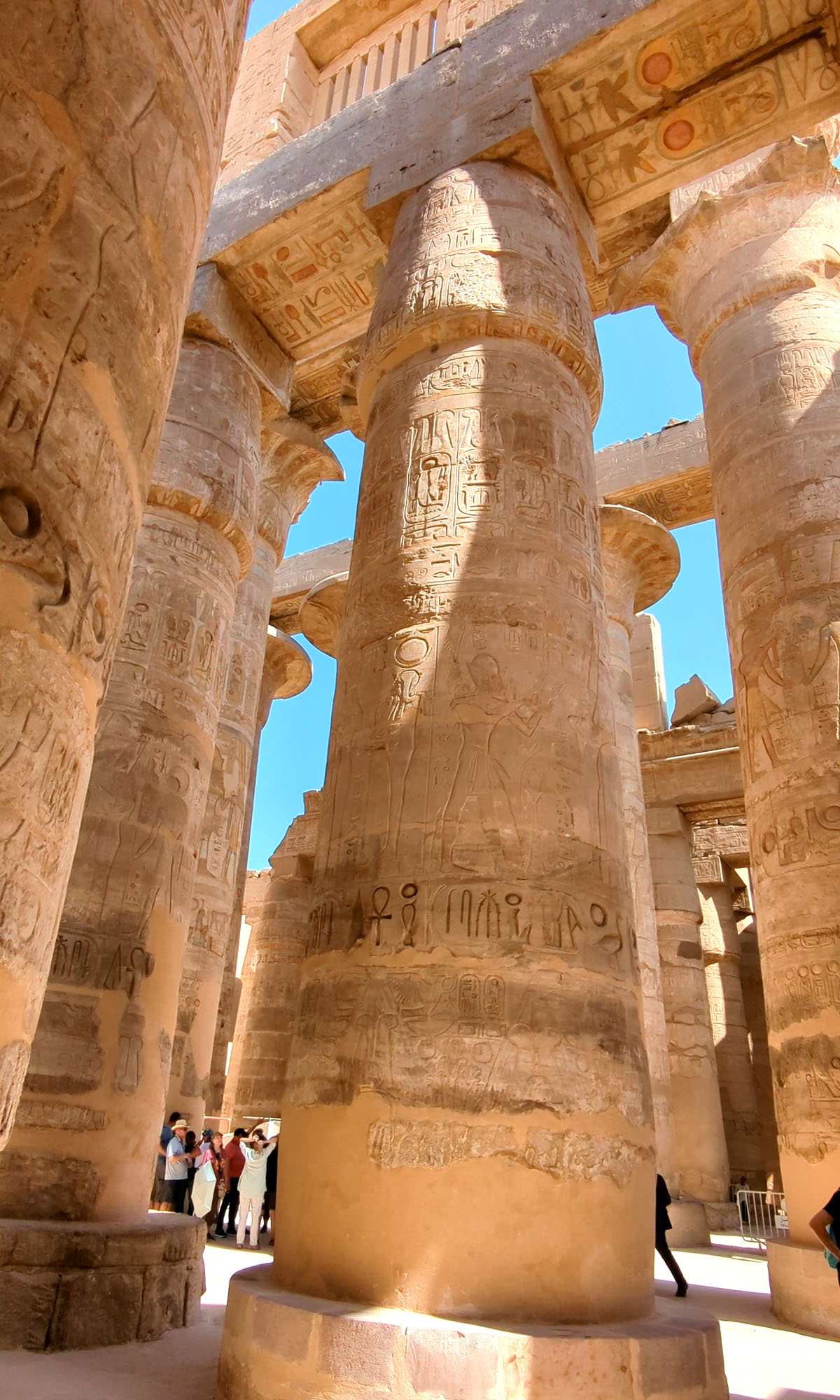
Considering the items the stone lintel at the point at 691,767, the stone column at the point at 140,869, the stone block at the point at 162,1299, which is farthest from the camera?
the stone lintel at the point at 691,767

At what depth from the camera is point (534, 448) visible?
13.3ft

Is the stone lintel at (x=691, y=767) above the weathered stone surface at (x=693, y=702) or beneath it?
beneath

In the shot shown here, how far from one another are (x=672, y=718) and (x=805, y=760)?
344 inches

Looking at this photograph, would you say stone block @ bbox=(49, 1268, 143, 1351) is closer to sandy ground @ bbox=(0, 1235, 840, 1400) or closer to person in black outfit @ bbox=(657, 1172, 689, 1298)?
sandy ground @ bbox=(0, 1235, 840, 1400)

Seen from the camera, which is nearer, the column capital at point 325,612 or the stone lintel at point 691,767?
the column capital at point 325,612

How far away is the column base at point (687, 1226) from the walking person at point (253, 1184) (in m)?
4.25

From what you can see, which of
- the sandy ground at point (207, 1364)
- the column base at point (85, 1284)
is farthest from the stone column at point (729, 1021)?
the column base at point (85, 1284)

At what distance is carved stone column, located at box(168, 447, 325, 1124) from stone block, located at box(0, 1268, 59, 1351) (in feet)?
12.0

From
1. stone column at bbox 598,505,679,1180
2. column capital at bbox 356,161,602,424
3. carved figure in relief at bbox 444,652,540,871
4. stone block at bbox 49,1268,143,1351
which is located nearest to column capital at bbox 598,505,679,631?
stone column at bbox 598,505,679,1180

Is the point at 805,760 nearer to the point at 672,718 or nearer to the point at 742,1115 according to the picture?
the point at 672,718

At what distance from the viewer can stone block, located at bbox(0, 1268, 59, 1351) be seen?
3.81 m

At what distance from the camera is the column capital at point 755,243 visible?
7.48 metres

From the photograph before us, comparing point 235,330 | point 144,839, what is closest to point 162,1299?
point 144,839

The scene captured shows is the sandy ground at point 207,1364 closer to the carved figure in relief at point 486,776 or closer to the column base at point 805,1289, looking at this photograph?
the column base at point 805,1289
